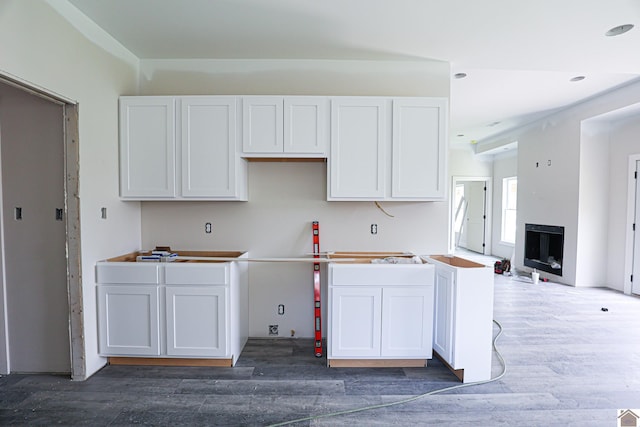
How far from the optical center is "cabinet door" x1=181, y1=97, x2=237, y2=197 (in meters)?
2.90

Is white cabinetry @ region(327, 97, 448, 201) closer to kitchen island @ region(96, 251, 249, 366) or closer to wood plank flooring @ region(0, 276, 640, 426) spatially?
kitchen island @ region(96, 251, 249, 366)

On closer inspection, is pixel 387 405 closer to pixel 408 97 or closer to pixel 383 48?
pixel 408 97

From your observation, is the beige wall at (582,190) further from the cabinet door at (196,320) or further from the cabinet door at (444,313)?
the cabinet door at (196,320)

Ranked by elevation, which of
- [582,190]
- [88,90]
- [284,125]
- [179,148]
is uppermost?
[88,90]

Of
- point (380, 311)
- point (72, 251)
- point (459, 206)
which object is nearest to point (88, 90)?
point (72, 251)

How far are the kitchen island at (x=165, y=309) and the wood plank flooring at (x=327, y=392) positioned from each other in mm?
202

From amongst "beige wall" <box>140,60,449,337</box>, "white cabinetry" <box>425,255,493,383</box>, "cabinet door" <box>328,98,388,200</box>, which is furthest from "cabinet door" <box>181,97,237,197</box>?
"white cabinetry" <box>425,255,493,383</box>

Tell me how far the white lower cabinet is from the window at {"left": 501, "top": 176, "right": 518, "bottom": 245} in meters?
7.67

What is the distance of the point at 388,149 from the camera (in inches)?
116

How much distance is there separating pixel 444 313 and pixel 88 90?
137 inches

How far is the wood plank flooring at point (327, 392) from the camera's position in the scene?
2.14 metres

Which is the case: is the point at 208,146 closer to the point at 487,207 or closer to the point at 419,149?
the point at 419,149

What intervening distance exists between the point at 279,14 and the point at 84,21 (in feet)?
5.11

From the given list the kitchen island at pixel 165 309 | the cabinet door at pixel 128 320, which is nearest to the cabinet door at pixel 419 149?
the kitchen island at pixel 165 309
